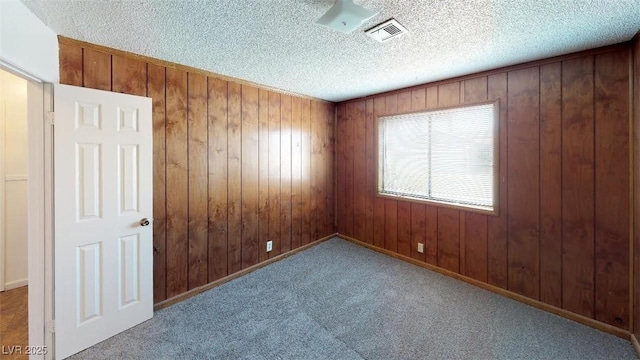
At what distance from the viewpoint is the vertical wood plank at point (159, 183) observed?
236cm

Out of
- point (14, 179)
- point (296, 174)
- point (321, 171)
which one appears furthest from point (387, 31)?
point (14, 179)

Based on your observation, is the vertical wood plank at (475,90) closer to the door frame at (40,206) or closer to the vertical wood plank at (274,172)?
the vertical wood plank at (274,172)

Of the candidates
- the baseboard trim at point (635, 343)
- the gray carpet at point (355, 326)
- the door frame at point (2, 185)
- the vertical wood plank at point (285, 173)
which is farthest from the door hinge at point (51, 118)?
the baseboard trim at point (635, 343)

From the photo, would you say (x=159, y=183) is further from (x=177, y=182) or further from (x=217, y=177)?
(x=217, y=177)

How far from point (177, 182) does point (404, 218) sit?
110 inches

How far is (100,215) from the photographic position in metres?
1.99

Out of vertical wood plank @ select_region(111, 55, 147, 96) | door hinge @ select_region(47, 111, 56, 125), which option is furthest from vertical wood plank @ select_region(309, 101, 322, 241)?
door hinge @ select_region(47, 111, 56, 125)

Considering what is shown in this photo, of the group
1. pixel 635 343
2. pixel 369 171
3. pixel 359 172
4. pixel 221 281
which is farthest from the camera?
pixel 359 172

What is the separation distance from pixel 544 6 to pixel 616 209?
1.75 m

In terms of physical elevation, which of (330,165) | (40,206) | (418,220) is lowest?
(418,220)

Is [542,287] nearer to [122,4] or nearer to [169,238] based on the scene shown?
[169,238]

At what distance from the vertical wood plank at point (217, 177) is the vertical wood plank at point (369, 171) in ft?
6.75

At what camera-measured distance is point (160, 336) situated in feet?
6.72

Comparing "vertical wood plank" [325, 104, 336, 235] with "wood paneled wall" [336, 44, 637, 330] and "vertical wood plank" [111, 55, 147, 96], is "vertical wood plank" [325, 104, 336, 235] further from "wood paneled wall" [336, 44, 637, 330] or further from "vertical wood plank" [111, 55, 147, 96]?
"vertical wood plank" [111, 55, 147, 96]
